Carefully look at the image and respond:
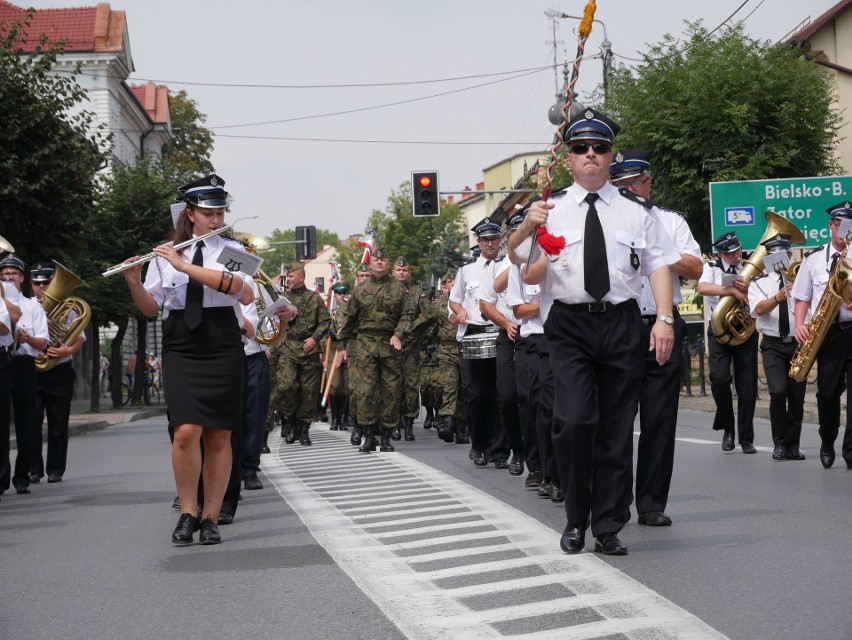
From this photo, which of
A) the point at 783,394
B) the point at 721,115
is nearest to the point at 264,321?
the point at 783,394

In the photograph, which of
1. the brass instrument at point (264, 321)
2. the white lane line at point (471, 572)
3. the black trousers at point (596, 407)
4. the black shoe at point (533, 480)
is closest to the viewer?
the white lane line at point (471, 572)

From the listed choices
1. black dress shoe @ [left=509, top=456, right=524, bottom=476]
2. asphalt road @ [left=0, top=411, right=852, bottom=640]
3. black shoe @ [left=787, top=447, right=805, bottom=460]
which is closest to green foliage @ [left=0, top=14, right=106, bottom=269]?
asphalt road @ [left=0, top=411, right=852, bottom=640]

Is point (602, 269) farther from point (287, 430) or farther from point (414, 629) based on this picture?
point (287, 430)

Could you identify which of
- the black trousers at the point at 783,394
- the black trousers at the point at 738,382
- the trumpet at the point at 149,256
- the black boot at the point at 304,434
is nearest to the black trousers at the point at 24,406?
the trumpet at the point at 149,256

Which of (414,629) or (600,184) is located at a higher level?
(600,184)

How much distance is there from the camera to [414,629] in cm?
552

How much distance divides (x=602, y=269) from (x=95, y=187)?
22.3 metres

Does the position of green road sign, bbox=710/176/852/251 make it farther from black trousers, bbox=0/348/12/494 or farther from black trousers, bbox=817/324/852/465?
black trousers, bbox=0/348/12/494

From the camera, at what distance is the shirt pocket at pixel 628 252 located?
7324mm

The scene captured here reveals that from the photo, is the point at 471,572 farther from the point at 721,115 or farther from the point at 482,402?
the point at 721,115

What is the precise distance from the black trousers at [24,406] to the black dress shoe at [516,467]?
4219 mm

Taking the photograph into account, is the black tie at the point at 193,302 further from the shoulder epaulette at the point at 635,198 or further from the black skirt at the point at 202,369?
the shoulder epaulette at the point at 635,198

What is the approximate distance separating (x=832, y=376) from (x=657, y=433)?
4.12 m

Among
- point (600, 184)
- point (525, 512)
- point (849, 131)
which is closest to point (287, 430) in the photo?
point (525, 512)
